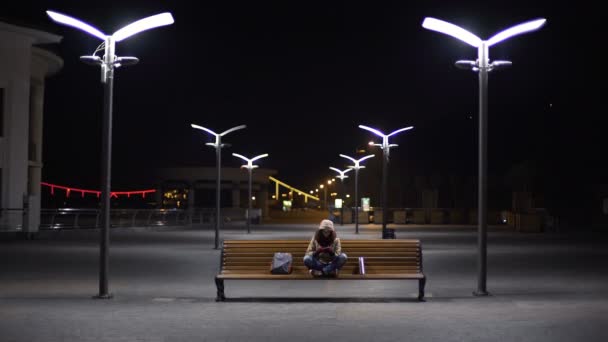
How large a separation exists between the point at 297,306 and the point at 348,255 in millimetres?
1918

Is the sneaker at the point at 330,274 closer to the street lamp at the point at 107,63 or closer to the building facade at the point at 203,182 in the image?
the street lamp at the point at 107,63

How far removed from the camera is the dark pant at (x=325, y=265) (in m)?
15.2

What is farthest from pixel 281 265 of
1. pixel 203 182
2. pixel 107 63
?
pixel 203 182

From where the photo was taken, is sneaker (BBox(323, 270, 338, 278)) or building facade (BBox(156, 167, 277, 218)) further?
building facade (BBox(156, 167, 277, 218))

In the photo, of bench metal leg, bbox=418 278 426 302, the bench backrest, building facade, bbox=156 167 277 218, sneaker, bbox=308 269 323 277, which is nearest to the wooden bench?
the bench backrest

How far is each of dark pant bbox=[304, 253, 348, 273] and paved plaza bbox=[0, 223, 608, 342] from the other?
51cm

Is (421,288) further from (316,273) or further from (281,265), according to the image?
(281,265)

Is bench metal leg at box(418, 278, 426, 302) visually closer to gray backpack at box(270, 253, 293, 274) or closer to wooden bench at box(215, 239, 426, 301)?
wooden bench at box(215, 239, 426, 301)

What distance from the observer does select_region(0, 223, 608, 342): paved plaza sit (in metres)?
11.3

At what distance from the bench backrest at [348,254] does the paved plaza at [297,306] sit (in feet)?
1.63

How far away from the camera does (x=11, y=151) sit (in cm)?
4431

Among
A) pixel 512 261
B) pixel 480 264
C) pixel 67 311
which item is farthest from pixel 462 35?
pixel 512 261

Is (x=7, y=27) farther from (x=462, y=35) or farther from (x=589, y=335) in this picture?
(x=589, y=335)

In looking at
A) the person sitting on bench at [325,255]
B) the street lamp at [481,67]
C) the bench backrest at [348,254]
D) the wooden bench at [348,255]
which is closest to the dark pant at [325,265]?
the person sitting on bench at [325,255]
